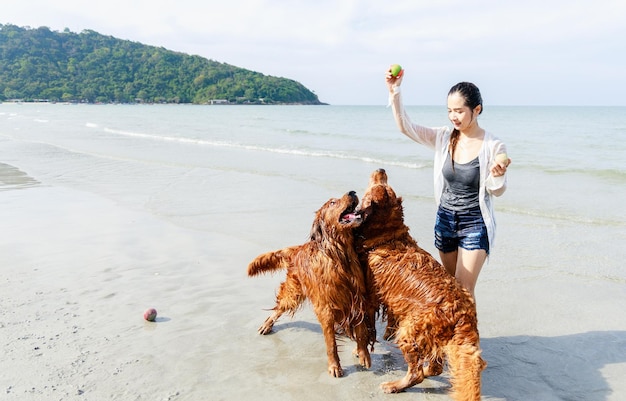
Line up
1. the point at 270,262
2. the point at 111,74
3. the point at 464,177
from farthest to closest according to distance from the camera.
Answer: the point at 111,74 < the point at 270,262 < the point at 464,177

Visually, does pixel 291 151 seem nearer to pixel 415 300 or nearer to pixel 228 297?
pixel 228 297

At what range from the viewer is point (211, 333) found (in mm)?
4527

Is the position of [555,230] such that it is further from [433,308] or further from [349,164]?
[349,164]

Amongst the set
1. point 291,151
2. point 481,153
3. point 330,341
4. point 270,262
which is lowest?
point 330,341

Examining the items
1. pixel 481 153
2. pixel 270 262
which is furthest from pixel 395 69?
pixel 270 262

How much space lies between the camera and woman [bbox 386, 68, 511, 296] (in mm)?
3596

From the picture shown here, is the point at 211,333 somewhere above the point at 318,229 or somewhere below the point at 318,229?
below

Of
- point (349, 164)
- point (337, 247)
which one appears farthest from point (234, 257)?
point (349, 164)

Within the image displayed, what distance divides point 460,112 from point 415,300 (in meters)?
1.39

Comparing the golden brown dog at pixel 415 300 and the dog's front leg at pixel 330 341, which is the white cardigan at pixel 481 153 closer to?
the golden brown dog at pixel 415 300

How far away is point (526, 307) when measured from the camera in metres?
5.17

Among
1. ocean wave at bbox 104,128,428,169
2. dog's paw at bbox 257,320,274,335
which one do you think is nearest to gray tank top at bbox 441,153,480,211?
dog's paw at bbox 257,320,274,335

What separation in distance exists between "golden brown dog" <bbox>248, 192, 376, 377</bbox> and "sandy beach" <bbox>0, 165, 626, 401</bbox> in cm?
37

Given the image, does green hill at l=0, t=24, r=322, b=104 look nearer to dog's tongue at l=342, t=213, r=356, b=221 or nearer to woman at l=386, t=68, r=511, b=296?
woman at l=386, t=68, r=511, b=296
